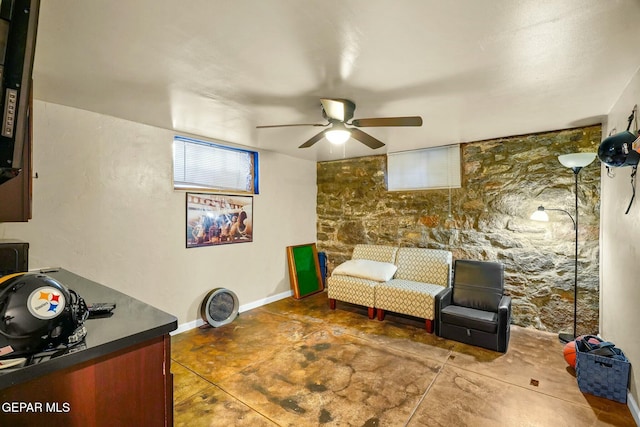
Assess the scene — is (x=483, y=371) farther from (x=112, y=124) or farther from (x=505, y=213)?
(x=112, y=124)

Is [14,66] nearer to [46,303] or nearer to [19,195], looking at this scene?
[46,303]

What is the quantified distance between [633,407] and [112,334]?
3298 mm

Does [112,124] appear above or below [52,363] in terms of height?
above

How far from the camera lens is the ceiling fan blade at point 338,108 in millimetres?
2145

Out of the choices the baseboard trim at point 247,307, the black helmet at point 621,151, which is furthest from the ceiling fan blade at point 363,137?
the baseboard trim at point 247,307

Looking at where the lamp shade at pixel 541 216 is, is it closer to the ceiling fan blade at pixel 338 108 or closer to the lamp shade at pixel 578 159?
the lamp shade at pixel 578 159

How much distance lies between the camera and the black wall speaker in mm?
3564

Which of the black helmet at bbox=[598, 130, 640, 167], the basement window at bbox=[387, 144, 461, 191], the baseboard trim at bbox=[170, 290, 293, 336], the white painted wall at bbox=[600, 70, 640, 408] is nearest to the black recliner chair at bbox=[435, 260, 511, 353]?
the white painted wall at bbox=[600, 70, 640, 408]

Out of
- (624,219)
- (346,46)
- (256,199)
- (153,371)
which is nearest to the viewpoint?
(153,371)

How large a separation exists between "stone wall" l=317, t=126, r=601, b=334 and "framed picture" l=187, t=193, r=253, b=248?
7.39 feet

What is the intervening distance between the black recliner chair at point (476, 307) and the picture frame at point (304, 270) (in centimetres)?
226

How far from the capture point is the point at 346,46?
1707 mm

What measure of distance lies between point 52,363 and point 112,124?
9.16 ft

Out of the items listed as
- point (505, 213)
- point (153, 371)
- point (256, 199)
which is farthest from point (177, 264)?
point (505, 213)
